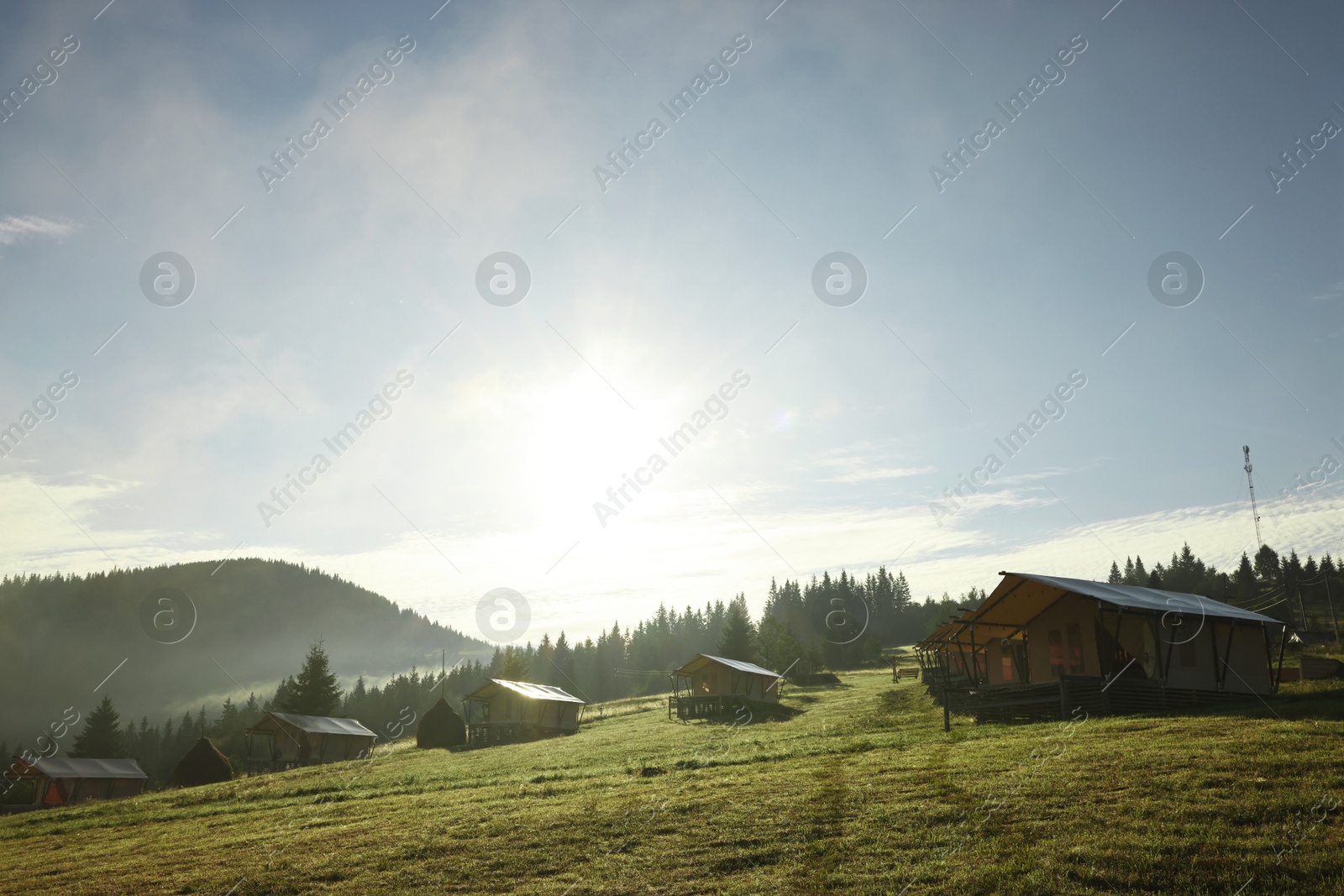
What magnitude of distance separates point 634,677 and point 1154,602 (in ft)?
317

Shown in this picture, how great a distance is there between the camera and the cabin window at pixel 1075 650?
29188mm

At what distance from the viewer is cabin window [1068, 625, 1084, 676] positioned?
95.8 feet

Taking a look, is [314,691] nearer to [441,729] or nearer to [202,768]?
[202,768]

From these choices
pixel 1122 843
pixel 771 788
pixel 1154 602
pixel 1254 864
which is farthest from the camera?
pixel 1154 602

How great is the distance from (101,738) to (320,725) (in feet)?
124

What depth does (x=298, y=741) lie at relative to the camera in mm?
59156

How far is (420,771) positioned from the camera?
29219mm

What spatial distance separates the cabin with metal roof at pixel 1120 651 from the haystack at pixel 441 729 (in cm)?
3552

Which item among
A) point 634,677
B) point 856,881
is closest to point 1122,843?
point 856,881

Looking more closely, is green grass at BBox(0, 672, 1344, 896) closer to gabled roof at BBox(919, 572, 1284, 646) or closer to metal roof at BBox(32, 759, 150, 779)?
gabled roof at BBox(919, 572, 1284, 646)

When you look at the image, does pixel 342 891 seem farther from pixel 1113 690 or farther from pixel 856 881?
pixel 1113 690

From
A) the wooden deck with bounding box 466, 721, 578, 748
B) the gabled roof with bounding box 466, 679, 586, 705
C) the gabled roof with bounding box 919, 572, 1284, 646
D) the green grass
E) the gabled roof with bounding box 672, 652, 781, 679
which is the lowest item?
the wooden deck with bounding box 466, 721, 578, 748

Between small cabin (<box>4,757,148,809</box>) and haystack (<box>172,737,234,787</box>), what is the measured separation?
12.0 meters

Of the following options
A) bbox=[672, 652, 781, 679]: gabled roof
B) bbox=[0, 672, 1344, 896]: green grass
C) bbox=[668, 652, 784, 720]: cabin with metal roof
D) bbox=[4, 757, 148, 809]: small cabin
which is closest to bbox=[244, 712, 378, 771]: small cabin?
bbox=[4, 757, 148, 809]: small cabin
